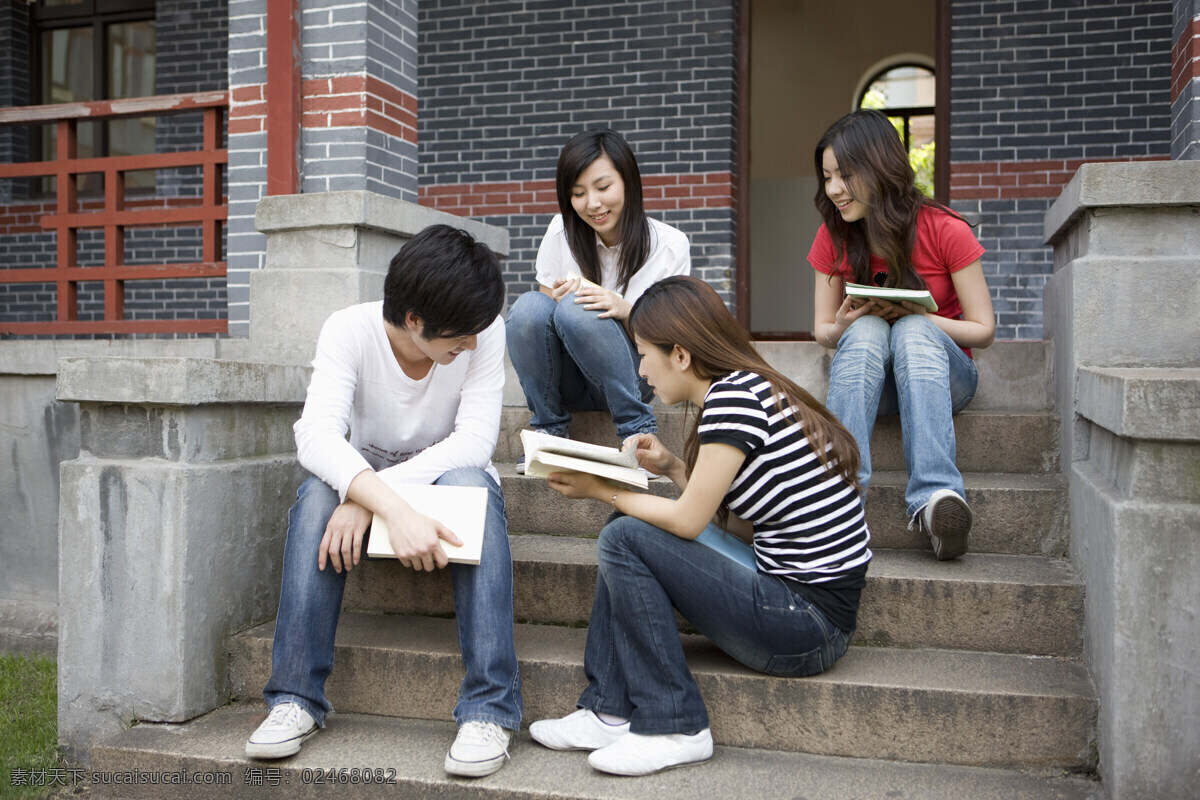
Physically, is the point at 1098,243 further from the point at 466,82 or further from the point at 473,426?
the point at 466,82

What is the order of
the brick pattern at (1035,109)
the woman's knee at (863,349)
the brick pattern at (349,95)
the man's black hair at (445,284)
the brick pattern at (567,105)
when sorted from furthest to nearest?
the brick pattern at (567,105) < the brick pattern at (1035,109) < the brick pattern at (349,95) < the woman's knee at (863,349) < the man's black hair at (445,284)

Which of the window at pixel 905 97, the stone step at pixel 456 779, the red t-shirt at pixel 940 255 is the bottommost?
the stone step at pixel 456 779

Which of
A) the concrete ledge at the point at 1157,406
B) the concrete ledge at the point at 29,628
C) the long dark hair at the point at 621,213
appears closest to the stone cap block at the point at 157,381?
the long dark hair at the point at 621,213

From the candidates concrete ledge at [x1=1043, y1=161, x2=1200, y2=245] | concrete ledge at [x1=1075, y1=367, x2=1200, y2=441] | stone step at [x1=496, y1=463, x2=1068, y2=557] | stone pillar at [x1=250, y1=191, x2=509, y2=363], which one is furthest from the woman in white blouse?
concrete ledge at [x1=1075, y1=367, x2=1200, y2=441]

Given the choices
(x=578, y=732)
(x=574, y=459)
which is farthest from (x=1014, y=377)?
(x=578, y=732)

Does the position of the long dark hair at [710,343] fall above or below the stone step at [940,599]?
above

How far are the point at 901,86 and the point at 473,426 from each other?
10.8 meters

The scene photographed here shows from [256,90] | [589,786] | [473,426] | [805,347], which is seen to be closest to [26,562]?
[256,90]

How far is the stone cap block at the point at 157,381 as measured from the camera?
106 inches

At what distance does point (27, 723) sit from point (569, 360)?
2.09m

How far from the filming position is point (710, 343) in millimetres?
2365

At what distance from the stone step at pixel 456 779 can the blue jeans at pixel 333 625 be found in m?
0.13

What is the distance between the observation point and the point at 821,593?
2.34m

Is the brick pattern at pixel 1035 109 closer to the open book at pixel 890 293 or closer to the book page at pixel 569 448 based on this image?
the open book at pixel 890 293
